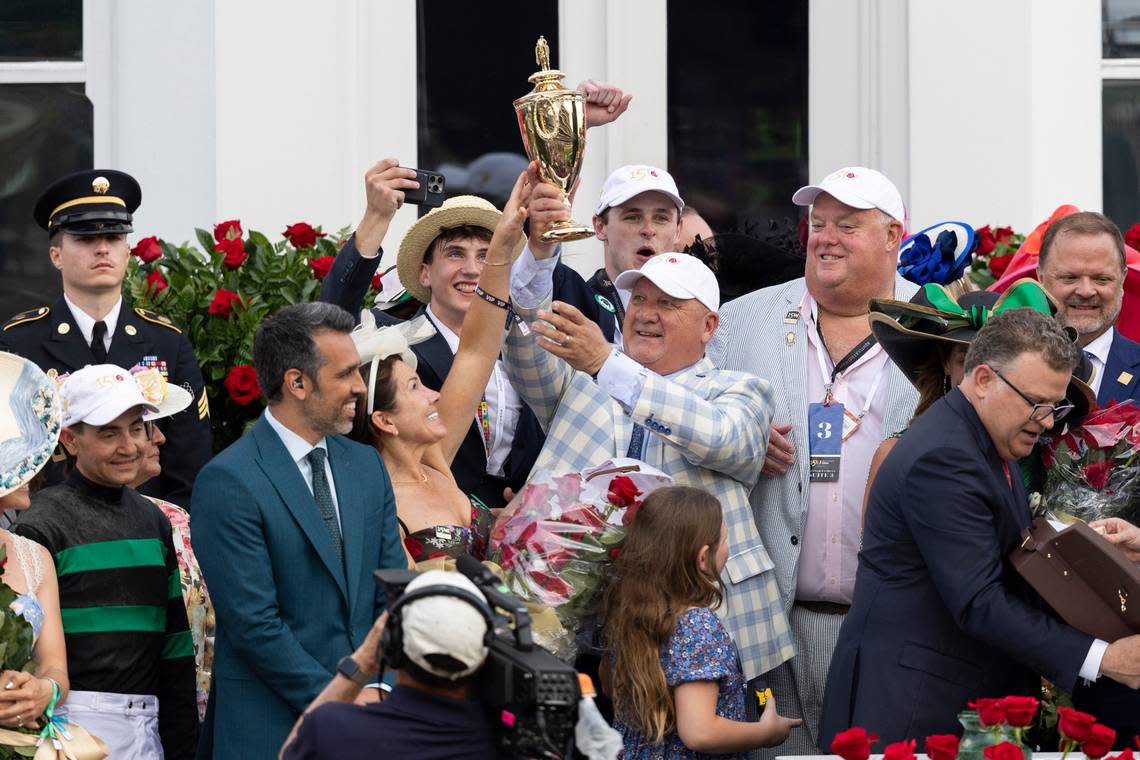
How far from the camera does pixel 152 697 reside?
5113 millimetres

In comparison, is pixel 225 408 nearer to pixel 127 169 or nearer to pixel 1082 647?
pixel 127 169

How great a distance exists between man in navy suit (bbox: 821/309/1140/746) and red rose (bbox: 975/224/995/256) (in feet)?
7.81

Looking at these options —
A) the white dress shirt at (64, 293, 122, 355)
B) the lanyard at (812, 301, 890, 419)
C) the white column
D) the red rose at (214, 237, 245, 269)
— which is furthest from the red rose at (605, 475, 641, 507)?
the white column

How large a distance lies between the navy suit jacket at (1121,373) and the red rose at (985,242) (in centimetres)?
119

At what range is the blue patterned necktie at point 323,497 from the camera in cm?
470

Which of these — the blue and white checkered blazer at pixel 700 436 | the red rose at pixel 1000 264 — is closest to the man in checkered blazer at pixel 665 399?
the blue and white checkered blazer at pixel 700 436

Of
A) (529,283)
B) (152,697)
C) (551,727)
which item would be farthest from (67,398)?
(551,727)

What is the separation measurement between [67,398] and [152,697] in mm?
833

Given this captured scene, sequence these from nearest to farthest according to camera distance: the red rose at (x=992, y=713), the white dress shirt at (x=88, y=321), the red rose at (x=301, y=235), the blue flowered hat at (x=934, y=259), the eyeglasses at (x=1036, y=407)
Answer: the red rose at (x=992, y=713) → the eyeglasses at (x=1036, y=407) → the white dress shirt at (x=88, y=321) → the blue flowered hat at (x=934, y=259) → the red rose at (x=301, y=235)

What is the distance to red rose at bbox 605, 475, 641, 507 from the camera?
496 centimetres

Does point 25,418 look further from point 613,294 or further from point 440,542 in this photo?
point 613,294

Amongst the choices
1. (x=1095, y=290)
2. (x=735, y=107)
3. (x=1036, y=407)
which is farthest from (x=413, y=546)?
(x=735, y=107)

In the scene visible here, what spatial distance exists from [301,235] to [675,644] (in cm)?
262

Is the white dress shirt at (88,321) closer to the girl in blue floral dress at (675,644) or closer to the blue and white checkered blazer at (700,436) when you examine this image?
the blue and white checkered blazer at (700,436)
